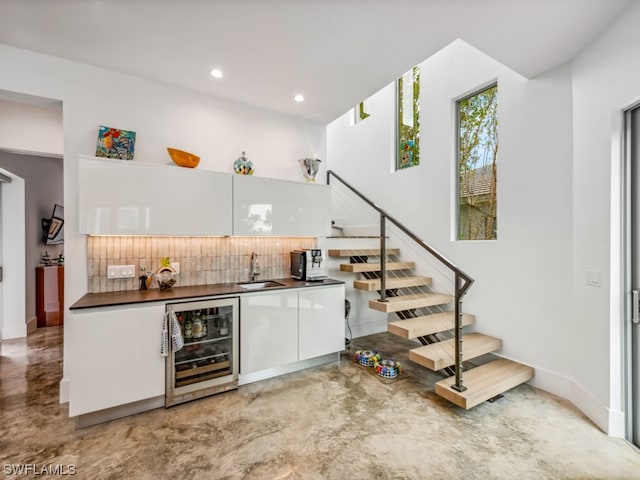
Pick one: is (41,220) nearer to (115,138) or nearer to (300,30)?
(115,138)

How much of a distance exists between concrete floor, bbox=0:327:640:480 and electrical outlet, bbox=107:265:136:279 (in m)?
1.13

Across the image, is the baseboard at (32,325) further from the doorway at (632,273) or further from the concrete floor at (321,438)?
the doorway at (632,273)

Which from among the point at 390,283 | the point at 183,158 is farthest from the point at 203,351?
the point at 390,283

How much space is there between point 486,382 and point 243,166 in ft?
10.1

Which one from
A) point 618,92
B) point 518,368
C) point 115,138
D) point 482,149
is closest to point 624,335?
point 518,368

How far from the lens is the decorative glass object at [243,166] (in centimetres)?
309

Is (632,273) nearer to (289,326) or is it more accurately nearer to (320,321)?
(320,321)

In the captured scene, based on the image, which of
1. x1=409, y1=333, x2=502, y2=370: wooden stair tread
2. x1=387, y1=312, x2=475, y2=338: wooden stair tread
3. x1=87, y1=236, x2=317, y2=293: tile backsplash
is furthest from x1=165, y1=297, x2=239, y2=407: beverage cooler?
x1=409, y1=333, x2=502, y2=370: wooden stair tread

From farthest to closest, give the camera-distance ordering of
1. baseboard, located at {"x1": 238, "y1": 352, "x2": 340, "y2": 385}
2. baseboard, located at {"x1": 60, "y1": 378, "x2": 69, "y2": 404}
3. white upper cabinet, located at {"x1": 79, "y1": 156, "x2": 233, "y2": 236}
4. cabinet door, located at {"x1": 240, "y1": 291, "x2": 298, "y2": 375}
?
baseboard, located at {"x1": 238, "y1": 352, "x2": 340, "y2": 385}, cabinet door, located at {"x1": 240, "y1": 291, "x2": 298, "y2": 375}, baseboard, located at {"x1": 60, "y1": 378, "x2": 69, "y2": 404}, white upper cabinet, located at {"x1": 79, "y1": 156, "x2": 233, "y2": 236}

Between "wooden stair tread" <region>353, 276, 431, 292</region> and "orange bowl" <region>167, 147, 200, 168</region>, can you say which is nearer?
"orange bowl" <region>167, 147, 200, 168</region>

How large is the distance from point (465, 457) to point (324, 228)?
2.38 metres

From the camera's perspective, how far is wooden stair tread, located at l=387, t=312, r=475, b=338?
2.85 meters

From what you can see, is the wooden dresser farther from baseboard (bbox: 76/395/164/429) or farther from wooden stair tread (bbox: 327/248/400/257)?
wooden stair tread (bbox: 327/248/400/257)

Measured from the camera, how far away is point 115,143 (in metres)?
2.56
